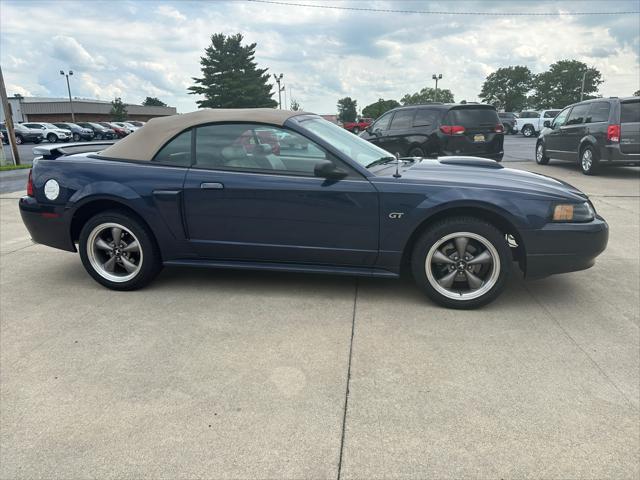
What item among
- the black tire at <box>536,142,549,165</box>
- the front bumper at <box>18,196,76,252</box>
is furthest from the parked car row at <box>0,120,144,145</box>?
the front bumper at <box>18,196,76,252</box>

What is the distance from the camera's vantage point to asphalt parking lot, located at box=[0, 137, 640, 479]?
2115 mm

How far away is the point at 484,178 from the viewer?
146 inches

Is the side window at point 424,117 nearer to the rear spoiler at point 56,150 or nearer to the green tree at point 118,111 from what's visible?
the rear spoiler at point 56,150

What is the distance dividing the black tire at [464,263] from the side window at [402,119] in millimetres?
7659

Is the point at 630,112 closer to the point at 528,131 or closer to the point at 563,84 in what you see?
the point at 528,131

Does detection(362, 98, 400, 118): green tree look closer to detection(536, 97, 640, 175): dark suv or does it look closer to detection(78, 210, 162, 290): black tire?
detection(536, 97, 640, 175): dark suv

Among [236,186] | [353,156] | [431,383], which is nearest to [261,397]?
[431,383]

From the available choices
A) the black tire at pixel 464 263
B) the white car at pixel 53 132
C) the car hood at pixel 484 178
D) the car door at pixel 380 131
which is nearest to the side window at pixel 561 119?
the car door at pixel 380 131

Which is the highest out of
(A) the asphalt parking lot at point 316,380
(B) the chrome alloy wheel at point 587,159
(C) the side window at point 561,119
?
(C) the side window at point 561,119

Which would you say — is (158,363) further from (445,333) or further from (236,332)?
(445,333)

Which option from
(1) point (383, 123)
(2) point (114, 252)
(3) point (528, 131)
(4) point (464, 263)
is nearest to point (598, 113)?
(1) point (383, 123)

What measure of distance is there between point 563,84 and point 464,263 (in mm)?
97094

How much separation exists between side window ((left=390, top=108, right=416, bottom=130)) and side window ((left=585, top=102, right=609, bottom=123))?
4078 millimetres

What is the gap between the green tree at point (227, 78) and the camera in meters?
64.9
